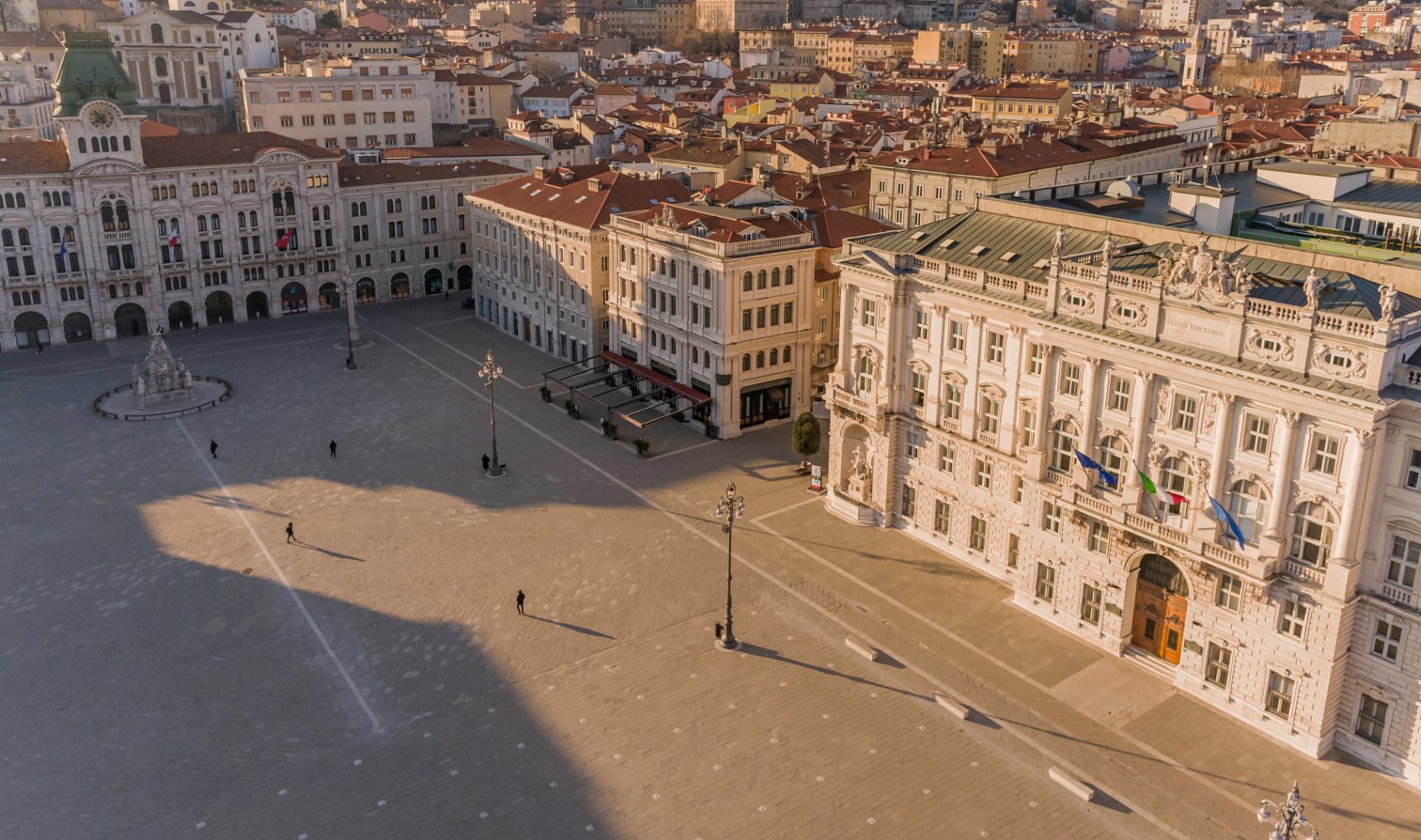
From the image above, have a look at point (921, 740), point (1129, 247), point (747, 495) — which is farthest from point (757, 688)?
point (1129, 247)

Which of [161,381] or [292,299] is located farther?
[292,299]

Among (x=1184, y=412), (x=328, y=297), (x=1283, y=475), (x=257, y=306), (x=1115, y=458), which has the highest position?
(x=1184, y=412)

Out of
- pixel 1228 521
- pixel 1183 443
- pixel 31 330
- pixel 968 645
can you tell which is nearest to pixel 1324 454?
pixel 1228 521

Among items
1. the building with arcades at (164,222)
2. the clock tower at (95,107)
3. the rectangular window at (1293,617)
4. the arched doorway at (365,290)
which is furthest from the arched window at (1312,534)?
the clock tower at (95,107)

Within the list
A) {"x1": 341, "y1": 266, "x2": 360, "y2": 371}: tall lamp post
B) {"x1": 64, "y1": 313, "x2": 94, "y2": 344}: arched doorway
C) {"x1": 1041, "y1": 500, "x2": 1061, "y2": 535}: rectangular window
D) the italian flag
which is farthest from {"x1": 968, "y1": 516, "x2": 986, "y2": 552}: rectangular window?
{"x1": 64, "y1": 313, "x2": 94, "y2": 344}: arched doorway

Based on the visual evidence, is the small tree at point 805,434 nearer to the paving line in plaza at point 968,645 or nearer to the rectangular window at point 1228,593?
the paving line in plaza at point 968,645

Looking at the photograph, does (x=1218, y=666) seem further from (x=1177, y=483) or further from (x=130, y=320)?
(x=130, y=320)

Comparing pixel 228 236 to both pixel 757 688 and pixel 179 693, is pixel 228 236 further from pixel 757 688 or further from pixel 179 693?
pixel 757 688
